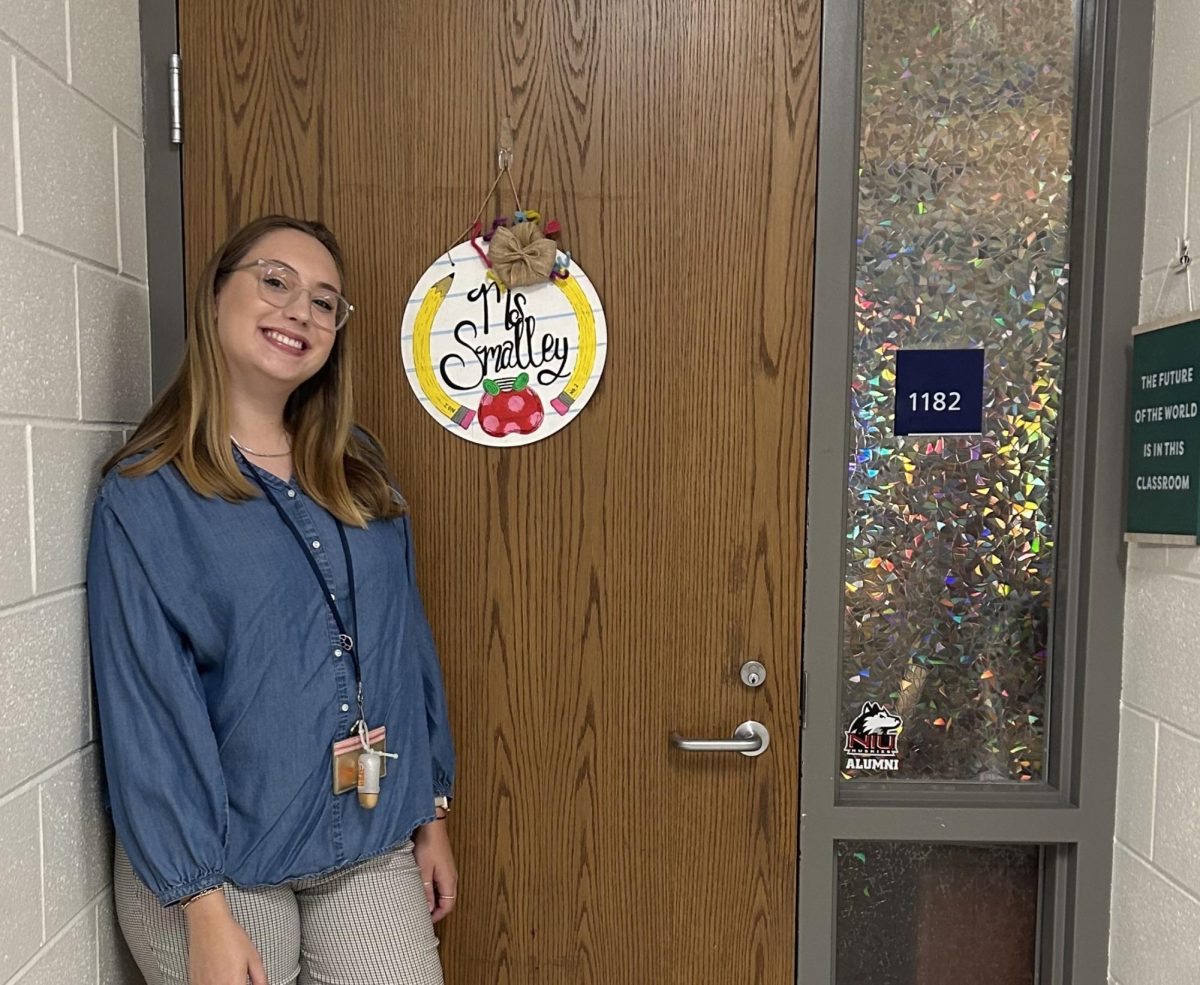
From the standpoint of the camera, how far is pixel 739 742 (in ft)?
4.64

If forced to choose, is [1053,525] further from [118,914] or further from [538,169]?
[118,914]

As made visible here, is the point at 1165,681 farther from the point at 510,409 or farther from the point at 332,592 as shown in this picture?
the point at 332,592

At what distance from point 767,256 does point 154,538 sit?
961 millimetres

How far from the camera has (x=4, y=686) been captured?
3.30 feet

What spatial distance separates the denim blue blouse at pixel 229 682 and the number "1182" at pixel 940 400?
2.91 feet

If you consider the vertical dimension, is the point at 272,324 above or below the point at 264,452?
above

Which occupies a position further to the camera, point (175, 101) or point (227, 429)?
point (175, 101)

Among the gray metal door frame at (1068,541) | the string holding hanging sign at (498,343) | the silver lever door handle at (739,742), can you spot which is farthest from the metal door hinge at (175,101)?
the silver lever door handle at (739,742)

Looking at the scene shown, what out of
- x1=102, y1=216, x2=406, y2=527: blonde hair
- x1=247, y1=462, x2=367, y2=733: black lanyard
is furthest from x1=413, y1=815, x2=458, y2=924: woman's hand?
x1=102, y1=216, x2=406, y2=527: blonde hair

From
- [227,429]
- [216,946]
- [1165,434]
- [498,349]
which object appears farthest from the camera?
[498,349]

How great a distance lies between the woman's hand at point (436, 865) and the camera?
1.34m

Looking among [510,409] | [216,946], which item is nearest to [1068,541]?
[510,409]

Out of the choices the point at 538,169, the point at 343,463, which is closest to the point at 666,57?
the point at 538,169

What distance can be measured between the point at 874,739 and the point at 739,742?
236mm
